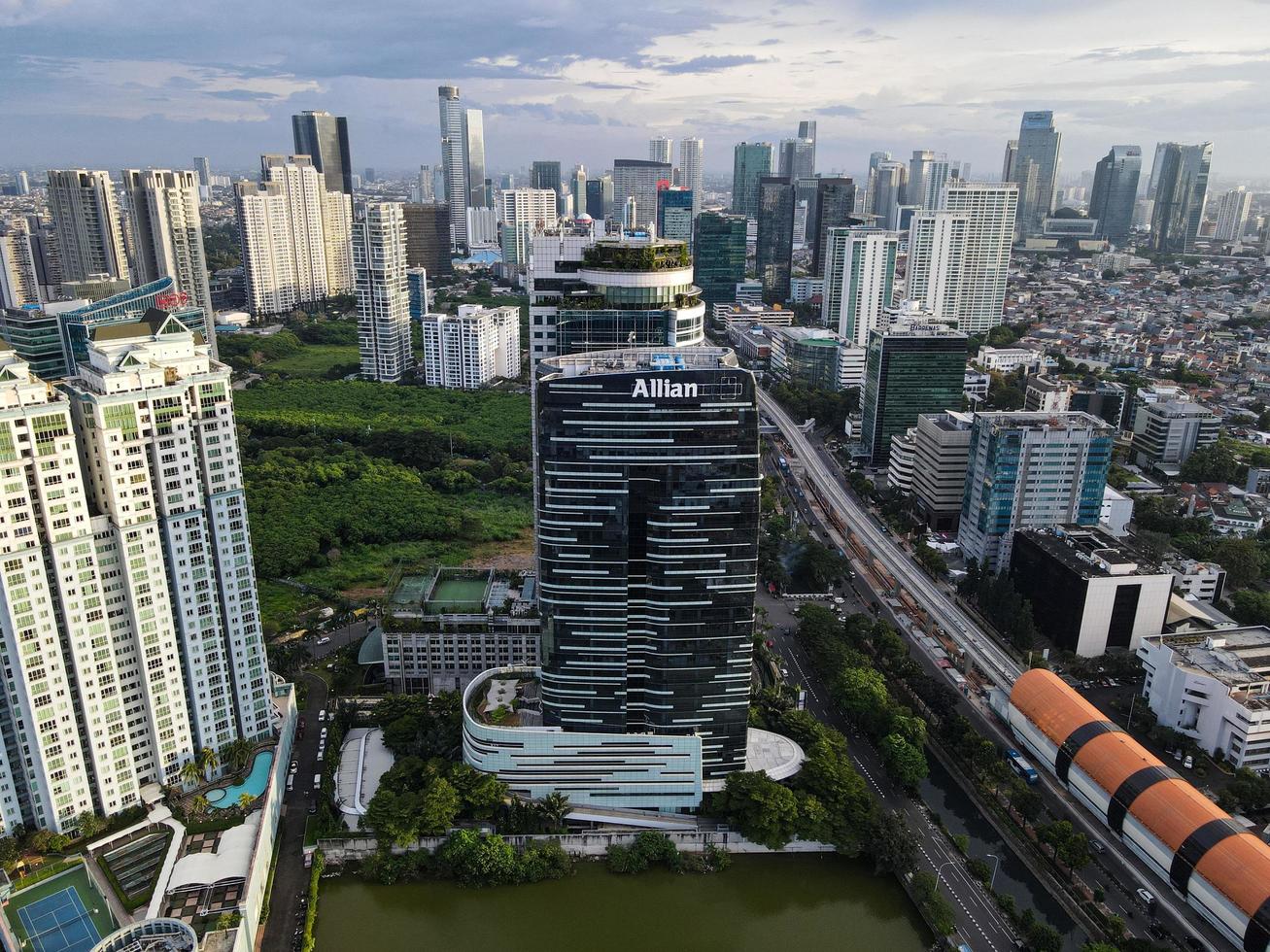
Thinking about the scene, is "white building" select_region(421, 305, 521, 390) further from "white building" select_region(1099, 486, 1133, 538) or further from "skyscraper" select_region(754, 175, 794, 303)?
"white building" select_region(1099, 486, 1133, 538)

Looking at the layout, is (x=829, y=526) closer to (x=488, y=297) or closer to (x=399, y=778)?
(x=399, y=778)

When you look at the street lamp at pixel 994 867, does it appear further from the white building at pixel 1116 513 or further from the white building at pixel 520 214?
the white building at pixel 520 214

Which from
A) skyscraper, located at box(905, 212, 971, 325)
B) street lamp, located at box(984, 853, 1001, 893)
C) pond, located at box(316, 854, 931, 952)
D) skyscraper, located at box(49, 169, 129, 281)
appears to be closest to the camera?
pond, located at box(316, 854, 931, 952)

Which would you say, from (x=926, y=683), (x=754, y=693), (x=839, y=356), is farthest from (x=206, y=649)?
(x=839, y=356)

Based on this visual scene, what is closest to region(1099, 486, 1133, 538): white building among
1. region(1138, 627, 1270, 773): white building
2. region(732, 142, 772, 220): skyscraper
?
region(1138, 627, 1270, 773): white building

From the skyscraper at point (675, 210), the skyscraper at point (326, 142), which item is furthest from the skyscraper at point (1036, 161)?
the skyscraper at point (326, 142)

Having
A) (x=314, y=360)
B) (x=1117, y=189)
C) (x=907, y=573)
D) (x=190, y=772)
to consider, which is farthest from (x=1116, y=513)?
(x=1117, y=189)
